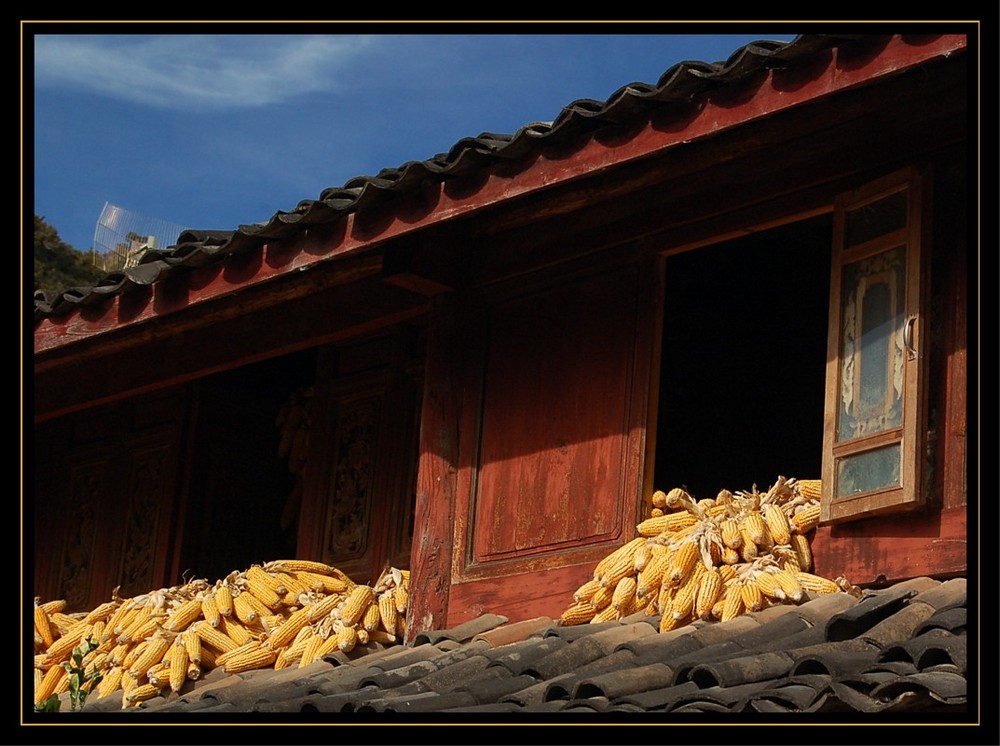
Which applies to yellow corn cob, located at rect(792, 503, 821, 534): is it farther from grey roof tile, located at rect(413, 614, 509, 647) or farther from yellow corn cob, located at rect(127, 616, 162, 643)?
yellow corn cob, located at rect(127, 616, 162, 643)

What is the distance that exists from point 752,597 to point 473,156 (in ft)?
8.35

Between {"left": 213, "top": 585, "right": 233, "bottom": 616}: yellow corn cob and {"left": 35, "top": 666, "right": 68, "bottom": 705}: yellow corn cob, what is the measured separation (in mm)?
1233

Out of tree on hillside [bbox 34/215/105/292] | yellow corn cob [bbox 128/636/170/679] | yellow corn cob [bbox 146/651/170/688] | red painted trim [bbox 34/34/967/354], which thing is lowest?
yellow corn cob [bbox 146/651/170/688]

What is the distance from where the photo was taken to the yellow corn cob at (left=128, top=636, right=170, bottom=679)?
Result: 10141 mm

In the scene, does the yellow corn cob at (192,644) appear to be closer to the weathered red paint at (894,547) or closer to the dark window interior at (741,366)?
the weathered red paint at (894,547)

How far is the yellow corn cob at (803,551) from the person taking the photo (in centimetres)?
830

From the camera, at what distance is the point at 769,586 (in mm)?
7973

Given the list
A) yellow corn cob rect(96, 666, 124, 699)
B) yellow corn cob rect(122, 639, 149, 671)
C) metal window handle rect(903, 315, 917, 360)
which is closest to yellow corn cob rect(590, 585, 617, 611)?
metal window handle rect(903, 315, 917, 360)

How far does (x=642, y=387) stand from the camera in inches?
371

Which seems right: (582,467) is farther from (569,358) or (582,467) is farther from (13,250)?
(13,250)

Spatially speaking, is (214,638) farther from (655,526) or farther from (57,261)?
(57,261)

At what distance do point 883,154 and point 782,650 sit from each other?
2.70 metres
